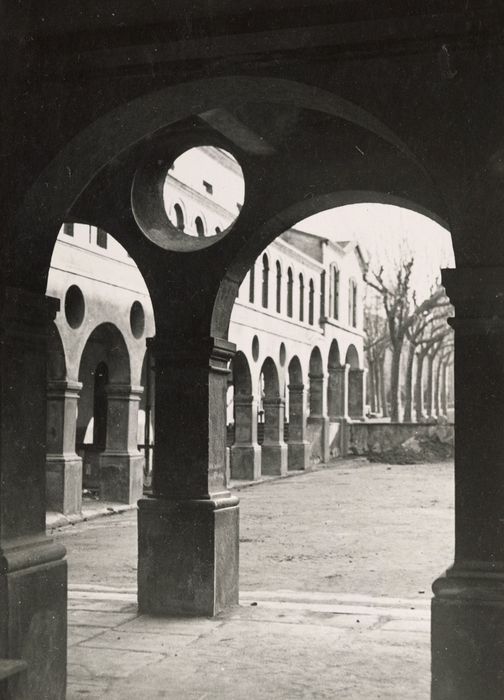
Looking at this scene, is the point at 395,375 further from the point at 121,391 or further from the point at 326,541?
the point at 326,541

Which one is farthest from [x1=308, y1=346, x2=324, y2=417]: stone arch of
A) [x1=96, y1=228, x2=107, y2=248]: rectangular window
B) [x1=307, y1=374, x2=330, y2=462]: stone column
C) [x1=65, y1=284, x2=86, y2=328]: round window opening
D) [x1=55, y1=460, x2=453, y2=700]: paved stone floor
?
[x1=55, y1=460, x2=453, y2=700]: paved stone floor

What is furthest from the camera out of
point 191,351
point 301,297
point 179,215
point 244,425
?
point 301,297

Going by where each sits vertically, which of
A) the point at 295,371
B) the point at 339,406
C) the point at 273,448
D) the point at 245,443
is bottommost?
the point at 273,448

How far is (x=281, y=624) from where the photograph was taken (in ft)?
24.8

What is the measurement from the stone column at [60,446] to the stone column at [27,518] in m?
11.6

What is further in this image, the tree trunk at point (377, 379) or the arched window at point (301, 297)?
the tree trunk at point (377, 379)

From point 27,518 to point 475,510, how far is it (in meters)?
2.43

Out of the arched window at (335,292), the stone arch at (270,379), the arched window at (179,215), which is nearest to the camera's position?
the arched window at (179,215)

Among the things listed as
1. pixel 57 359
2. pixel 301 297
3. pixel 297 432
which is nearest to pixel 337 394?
pixel 301 297

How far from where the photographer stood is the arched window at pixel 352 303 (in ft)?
125

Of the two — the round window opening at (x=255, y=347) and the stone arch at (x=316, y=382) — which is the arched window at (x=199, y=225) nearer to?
the round window opening at (x=255, y=347)

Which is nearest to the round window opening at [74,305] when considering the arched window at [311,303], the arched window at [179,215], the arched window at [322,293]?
the arched window at [179,215]

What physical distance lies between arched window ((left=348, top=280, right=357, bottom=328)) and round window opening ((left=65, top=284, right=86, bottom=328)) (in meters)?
20.9

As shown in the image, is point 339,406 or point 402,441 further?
point 339,406
